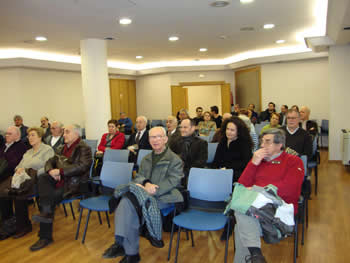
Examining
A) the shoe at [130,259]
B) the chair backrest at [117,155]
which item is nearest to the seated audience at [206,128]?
the chair backrest at [117,155]

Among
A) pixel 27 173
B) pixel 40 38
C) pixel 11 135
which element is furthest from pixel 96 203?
pixel 40 38

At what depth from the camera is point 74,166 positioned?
153 inches

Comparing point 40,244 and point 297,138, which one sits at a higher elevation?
point 297,138

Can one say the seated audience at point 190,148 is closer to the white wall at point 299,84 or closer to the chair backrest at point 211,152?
the chair backrest at point 211,152

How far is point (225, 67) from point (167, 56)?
2.69 m

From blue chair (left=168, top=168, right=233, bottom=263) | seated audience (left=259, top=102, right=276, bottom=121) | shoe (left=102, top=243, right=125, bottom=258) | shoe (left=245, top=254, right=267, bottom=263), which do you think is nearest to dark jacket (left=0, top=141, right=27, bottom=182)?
shoe (left=102, top=243, right=125, bottom=258)

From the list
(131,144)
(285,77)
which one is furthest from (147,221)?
(285,77)

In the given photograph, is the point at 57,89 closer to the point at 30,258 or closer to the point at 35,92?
the point at 35,92

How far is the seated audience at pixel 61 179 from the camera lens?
142 inches

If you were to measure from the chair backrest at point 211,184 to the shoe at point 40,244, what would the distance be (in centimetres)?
178

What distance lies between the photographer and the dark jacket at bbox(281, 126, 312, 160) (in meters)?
4.46

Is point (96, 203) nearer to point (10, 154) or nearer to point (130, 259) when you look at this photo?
point (130, 259)

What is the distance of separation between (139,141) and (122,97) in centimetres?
756

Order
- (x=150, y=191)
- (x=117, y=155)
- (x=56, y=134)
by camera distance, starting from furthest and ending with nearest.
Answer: (x=56, y=134) → (x=117, y=155) → (x=150, y=191)
